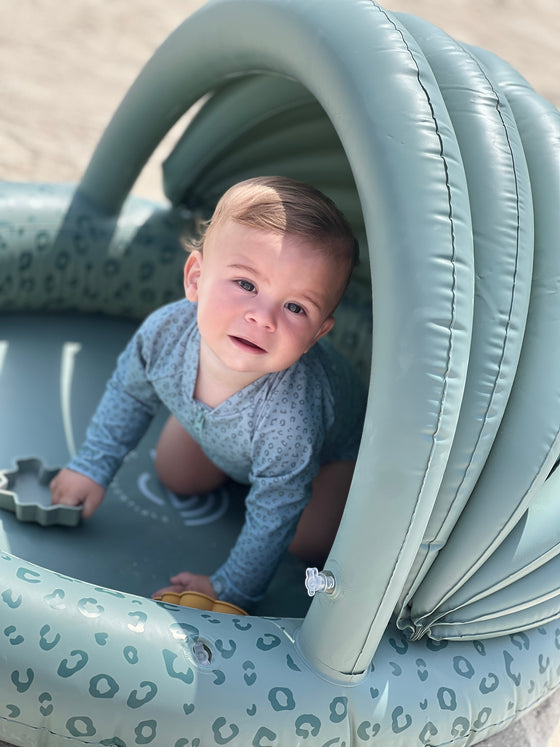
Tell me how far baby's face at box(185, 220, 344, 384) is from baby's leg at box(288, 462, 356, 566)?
400 mm

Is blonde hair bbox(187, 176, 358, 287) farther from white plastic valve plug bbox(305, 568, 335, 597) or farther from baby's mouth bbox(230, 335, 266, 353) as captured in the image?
white plastic valve plug bbox(305, 568, 335, 597)

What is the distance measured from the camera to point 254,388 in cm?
152

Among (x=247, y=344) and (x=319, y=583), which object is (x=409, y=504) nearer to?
(x=319, y=583)

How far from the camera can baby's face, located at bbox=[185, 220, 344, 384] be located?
1332 millimetres

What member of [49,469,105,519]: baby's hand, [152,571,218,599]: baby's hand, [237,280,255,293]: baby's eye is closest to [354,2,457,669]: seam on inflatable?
[237,280,255,293]: baby's eye

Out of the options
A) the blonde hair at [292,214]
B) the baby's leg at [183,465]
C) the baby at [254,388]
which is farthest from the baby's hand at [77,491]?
the blonde hair at [292,214]

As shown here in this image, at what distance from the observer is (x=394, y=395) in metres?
1.12

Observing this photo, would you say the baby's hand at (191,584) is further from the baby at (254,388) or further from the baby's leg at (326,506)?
the baby's leg at (326,506)

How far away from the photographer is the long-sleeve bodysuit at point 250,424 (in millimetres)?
1517

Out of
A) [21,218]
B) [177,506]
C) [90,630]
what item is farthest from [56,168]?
[90,630]

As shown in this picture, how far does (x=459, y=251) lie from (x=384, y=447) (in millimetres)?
256

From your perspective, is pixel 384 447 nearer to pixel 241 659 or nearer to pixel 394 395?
pixel 394 395

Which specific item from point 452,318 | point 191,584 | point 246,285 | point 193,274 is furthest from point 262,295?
point 191,584

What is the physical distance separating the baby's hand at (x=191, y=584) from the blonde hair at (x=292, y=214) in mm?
598
